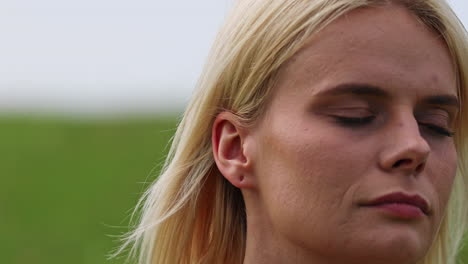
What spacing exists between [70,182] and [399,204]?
10.6 meters

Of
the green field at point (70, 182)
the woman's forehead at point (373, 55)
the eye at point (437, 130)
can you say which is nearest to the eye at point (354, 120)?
the woman's forehead at point (373, 55)

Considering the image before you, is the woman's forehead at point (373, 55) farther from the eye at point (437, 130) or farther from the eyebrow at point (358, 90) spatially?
the eye at point (437, 130)

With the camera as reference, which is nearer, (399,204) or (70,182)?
(399,204)

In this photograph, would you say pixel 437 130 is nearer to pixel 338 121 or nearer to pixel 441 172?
pixel 441 172

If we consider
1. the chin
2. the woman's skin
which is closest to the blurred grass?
the woman's skin

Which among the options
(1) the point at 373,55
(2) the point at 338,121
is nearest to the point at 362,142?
(2) the point at 338,121

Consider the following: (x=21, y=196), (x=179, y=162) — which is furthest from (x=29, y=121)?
(x=179, y=162)

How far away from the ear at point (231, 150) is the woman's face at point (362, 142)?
0.16 m

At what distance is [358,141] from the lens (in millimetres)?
5020

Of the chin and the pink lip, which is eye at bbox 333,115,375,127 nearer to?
the pink lip

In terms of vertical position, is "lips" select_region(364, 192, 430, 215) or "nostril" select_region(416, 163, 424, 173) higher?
"nostril" select_region(416, 163, 424, 173)

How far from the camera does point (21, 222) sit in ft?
44.3

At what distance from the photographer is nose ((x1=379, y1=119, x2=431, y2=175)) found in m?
4.94

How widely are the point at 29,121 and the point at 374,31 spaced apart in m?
14.0
